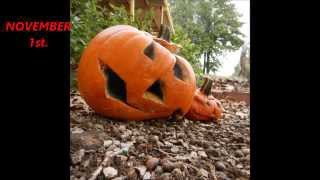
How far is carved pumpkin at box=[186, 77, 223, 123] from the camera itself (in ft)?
4.44

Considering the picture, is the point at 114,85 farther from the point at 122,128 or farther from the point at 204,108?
the point at 204,108

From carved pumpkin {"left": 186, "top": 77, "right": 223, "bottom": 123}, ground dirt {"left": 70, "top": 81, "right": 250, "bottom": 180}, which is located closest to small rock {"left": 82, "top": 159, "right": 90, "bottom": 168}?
ground dirt {"left": 70, "top": 81, "right": 250, "bottom": 180}

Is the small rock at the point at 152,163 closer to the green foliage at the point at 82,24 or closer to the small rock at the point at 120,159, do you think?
the small rock at the point at 120,159

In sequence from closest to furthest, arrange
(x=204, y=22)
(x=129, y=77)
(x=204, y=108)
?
1. (x=129, y=77)
2. (x=204, y=108)
3. (x=204, y=22)

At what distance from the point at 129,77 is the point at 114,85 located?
0.32 feet

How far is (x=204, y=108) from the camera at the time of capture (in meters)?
1.35

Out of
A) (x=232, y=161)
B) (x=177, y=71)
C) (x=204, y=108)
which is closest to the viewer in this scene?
(x=232, y=161)

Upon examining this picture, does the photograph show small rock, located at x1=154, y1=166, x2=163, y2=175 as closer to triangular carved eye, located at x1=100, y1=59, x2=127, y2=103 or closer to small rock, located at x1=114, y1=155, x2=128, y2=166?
small rock, located at x1=114, y1=155, x2=128, y2=166

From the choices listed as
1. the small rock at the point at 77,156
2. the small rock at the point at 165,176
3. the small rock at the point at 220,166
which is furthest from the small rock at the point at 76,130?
the small rock at the point at 220,166

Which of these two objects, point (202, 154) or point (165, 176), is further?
point (202, 154)

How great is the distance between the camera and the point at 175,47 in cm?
125

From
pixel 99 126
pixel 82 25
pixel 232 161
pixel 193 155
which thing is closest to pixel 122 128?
pixel 99 126
